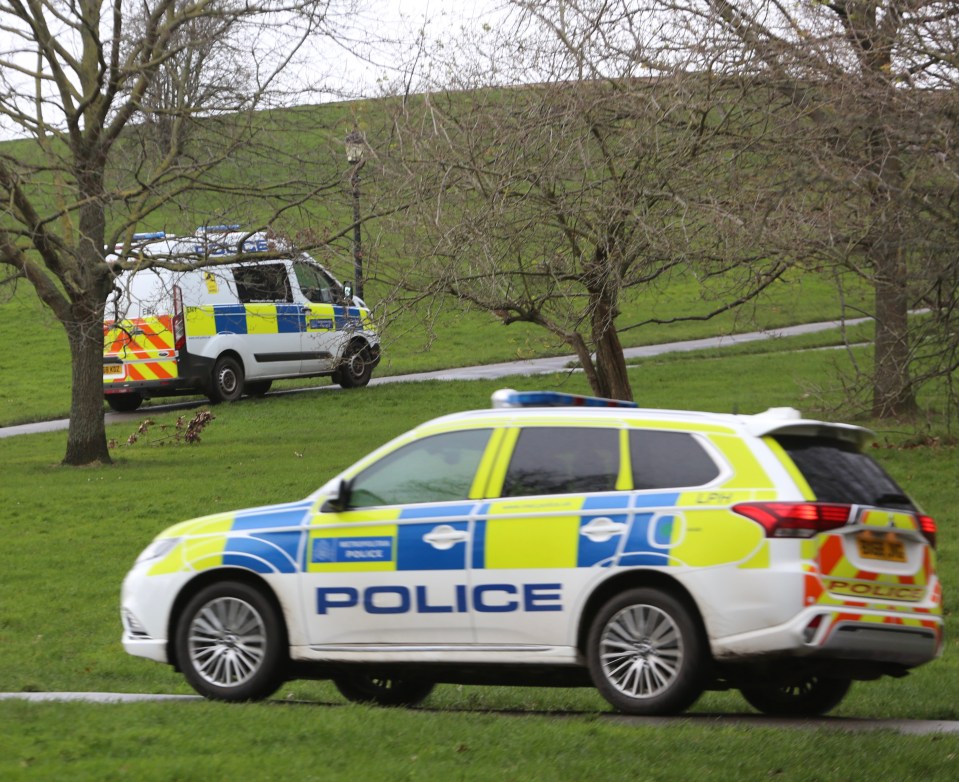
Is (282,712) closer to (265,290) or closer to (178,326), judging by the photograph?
(178,326)

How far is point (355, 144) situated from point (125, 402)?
42.5 ft

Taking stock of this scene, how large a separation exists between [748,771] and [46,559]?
9.87 meters

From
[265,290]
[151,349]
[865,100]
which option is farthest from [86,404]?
[865,100]

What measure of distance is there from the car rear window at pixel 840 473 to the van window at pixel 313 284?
759 inches

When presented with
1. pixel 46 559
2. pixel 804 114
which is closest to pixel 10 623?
pixel 46 559

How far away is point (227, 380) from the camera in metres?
26.9

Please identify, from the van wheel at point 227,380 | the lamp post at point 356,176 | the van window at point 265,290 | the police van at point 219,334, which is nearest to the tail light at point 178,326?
the police van at point 219,334

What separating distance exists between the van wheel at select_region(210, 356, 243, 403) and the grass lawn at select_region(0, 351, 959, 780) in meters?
6.16

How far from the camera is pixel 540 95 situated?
46.9ft

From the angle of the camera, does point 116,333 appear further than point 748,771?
Yes

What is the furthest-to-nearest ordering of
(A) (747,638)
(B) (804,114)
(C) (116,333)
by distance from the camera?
(C) (116,333) < (B) (804,114) < (A) (747,638)

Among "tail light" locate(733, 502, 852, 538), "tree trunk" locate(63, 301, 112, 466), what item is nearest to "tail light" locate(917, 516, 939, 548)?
"tail light" locate(733, 502, 852, 538)

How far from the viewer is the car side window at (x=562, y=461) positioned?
292 inches

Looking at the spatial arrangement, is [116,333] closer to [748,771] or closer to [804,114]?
[804,114]
